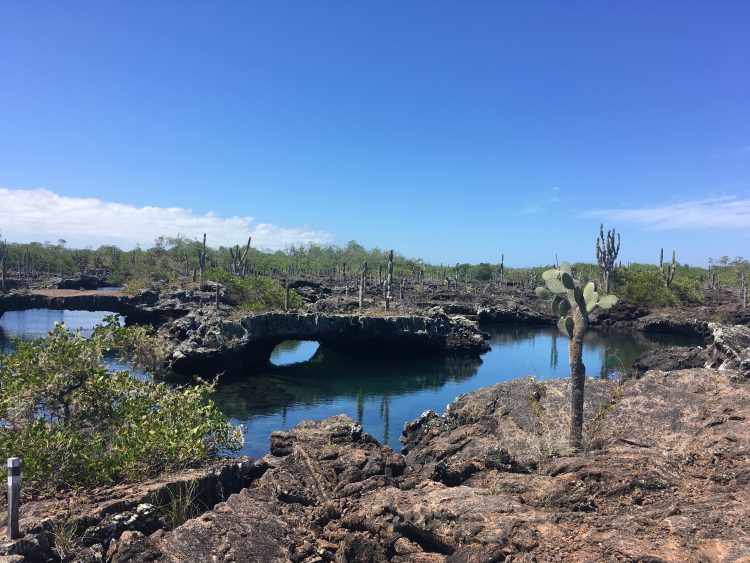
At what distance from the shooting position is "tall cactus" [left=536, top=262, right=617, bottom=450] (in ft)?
36.4

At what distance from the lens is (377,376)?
124 feet

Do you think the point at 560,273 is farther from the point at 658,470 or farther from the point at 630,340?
the point at 630,340

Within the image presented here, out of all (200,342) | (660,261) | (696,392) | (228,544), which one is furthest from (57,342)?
(660,261)

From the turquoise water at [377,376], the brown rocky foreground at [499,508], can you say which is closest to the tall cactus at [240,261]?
the turquoise water at [377,376]

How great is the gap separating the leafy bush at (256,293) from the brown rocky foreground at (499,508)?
34.8m

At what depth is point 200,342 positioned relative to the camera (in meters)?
32.6

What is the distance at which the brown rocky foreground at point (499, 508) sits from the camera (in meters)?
5.33

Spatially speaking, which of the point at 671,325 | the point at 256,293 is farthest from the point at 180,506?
the point at 671,325

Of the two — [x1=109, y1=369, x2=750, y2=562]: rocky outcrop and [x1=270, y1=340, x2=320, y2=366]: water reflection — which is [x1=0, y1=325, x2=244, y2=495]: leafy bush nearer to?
[x1=109, y1=369, x2=750, y2=562]: rocky outcrop

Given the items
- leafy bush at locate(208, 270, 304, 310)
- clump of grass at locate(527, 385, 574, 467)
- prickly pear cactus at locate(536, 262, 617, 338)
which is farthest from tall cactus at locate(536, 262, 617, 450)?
leafy bush at locate(208, 270, 304, 310)

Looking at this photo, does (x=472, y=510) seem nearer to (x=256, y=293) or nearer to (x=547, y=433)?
(x=547, y=433)

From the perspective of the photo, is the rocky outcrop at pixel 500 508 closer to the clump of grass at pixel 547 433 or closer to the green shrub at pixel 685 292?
the clump of grass at pixel 547 433

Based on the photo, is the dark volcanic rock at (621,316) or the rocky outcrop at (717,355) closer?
the rocky outcrop at (717,355)

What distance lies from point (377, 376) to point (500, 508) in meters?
32.0
